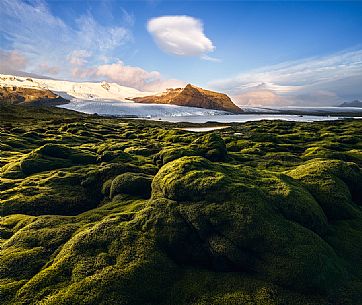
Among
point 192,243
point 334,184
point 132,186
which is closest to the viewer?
point 192,243

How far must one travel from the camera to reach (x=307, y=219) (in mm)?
14945

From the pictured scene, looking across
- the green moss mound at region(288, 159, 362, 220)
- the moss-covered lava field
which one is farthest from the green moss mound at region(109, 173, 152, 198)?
the green moss mound at region(288, 159, 362, 220)

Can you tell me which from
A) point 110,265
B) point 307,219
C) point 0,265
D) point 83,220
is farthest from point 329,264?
point 0,265

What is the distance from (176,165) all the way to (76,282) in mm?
8913

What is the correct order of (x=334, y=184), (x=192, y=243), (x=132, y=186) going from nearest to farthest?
(x=192, y=243) → (x=334, y=184) → (x=132, y=186)

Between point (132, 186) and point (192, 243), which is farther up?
point (132, 186)

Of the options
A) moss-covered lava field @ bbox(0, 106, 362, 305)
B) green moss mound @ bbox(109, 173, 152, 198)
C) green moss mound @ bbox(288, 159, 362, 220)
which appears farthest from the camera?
green moss mound @ bbox(109, 173, 152, 198)

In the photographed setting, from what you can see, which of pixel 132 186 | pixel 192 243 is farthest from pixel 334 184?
pixel 132 186

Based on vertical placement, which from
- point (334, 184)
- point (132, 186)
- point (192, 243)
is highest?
point (334, 184)

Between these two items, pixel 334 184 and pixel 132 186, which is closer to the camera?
pixel 334 184

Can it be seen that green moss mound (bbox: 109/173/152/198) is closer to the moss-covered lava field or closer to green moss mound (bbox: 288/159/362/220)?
the moss-covered lava field

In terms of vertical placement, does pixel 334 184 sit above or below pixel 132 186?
above

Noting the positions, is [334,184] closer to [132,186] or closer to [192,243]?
[192,243]

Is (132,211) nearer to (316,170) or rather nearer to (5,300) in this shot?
(5,300)
